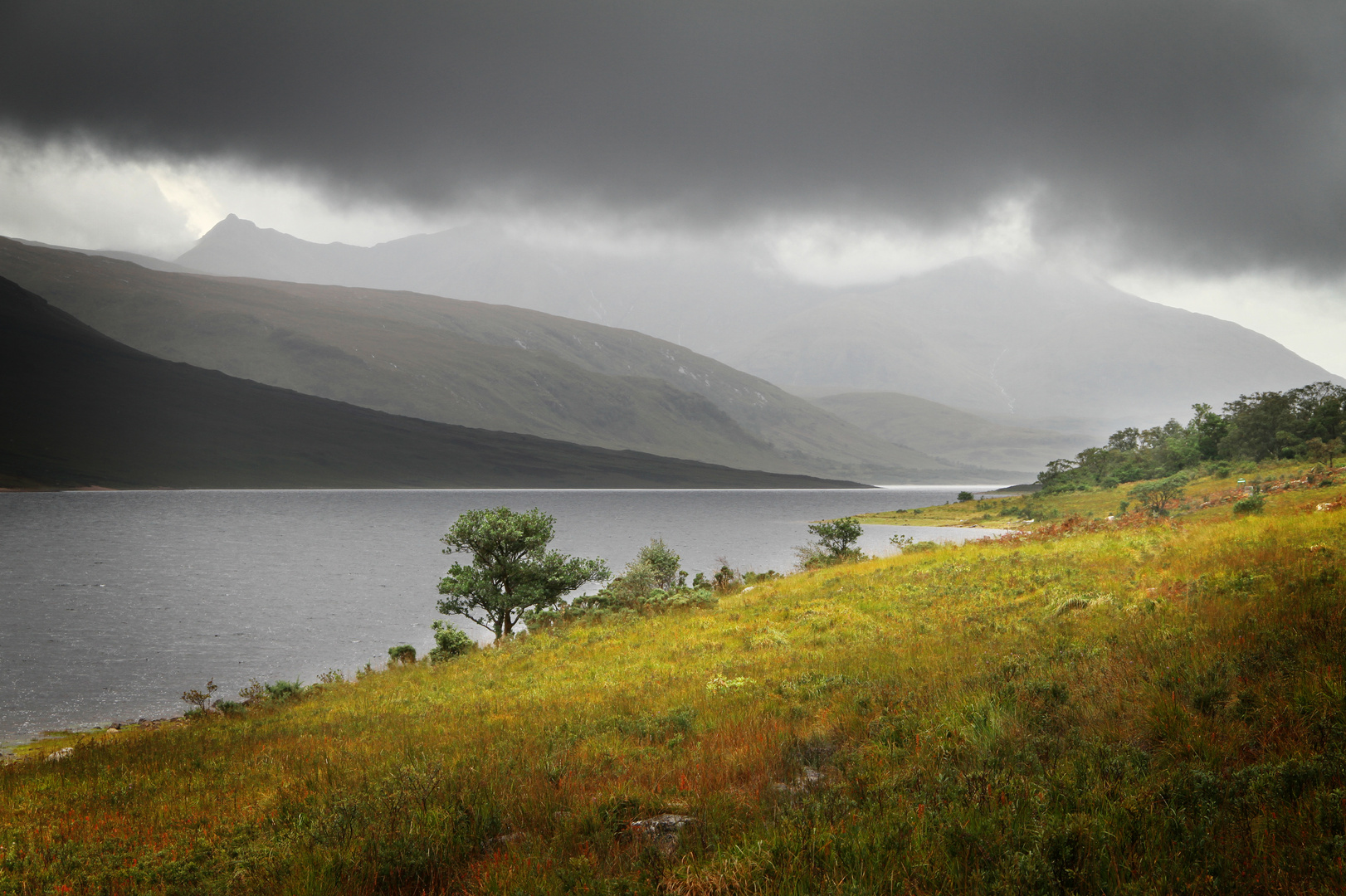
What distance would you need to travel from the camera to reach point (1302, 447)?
62.3 metres

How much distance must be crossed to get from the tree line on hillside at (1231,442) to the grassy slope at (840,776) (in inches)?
2015

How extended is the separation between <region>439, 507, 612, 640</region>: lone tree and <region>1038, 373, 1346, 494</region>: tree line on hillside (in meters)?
52.4

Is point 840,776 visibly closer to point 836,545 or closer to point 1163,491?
point 836,545

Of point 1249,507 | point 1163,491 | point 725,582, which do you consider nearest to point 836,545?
point 725,582

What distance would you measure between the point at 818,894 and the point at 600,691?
11.4 m

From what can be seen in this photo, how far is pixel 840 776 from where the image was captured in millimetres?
7883

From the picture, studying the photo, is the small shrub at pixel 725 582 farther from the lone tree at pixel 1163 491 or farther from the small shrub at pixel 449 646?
the lone tree at pixel 1163 491

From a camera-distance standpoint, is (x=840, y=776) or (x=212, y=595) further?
(x=212, y=595)

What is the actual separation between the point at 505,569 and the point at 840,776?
30196 millimetres

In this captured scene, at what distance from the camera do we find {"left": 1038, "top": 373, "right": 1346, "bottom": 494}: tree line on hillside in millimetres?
66938

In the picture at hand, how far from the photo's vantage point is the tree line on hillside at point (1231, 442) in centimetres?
6694

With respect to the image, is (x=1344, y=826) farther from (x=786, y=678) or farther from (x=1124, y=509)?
(x=1124, y=509)

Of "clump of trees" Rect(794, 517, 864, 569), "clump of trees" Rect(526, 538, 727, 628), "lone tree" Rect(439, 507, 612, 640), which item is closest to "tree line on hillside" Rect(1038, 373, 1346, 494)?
"clump of trees" Rect(794, 517, 864, 569)

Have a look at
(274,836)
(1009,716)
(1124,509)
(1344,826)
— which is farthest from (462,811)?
(1124,509)
